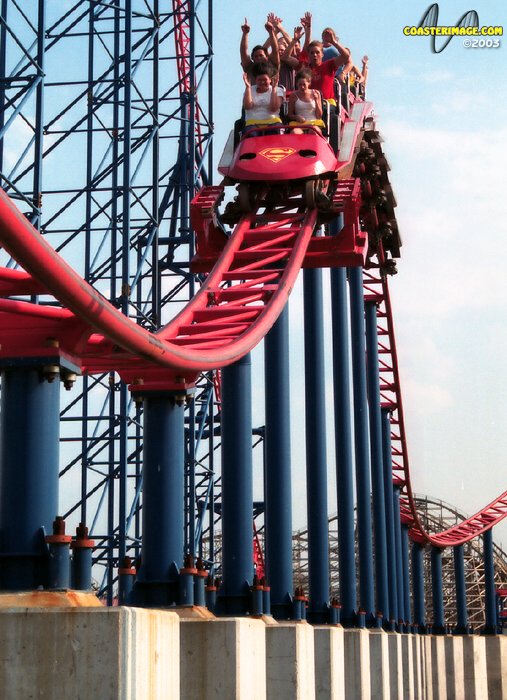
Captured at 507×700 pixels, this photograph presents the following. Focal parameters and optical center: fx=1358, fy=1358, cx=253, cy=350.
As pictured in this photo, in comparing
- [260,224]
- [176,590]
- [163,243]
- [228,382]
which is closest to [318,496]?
[260,224]

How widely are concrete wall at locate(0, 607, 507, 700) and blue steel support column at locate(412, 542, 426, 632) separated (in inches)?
607

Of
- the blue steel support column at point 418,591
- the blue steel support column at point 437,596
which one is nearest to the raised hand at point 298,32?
the blue steel support column at point 418,591

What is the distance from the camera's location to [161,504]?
29.2 ft

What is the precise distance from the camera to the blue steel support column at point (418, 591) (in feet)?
100

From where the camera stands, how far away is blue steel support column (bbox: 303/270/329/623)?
14977 mm

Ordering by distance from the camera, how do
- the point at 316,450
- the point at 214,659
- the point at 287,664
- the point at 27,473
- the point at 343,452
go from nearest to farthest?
the point at 27,473, the point at 214,659, the point at 287,664, the point at 316,450, the point at 343,452

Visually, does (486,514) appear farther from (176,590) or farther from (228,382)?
(176,590)

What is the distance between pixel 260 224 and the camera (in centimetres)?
1428

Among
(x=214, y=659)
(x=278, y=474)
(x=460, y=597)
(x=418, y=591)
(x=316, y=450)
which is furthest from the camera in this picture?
(x=460, y=597)

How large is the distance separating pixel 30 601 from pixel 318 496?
30.8 feet

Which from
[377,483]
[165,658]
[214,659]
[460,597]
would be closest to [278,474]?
[214,659]

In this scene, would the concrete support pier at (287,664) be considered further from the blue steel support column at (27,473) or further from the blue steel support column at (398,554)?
the blue steel support column at (398,554)

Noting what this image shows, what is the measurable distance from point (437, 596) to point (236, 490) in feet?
76.4

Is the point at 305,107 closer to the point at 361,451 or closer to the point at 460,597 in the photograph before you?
the point at 361,451
